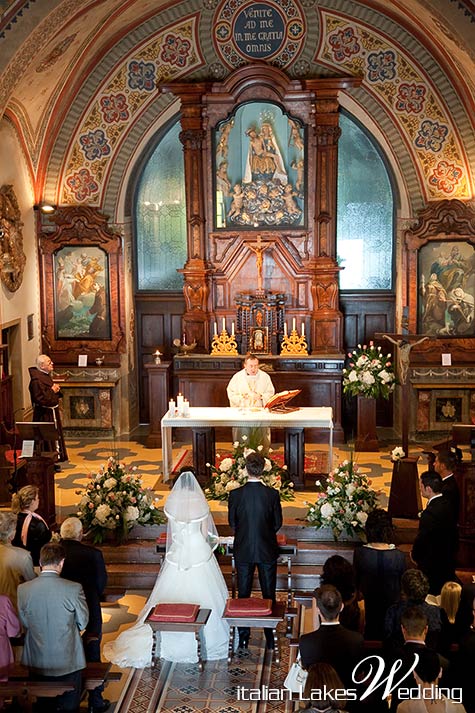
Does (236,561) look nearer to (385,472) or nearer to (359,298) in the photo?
(385,472)

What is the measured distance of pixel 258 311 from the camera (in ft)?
60.5

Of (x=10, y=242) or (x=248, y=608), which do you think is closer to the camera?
(x=248, y=608)

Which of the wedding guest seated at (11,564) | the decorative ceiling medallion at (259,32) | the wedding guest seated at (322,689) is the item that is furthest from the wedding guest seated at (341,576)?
the decorative ceiling medallion at (259,32)

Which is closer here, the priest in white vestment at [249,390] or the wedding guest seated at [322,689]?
the wedding guest seated at [322,689]

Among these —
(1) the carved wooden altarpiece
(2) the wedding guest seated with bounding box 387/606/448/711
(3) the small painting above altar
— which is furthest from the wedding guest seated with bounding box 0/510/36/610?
(3) the small painting above altar

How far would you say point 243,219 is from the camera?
61.1ft

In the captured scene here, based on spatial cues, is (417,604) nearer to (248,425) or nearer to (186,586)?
(186,586)

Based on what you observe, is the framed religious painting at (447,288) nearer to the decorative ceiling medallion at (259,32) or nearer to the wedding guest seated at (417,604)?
the decorative ceiling medallion at (259,32)

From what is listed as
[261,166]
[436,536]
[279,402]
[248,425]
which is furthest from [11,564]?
[261,166]

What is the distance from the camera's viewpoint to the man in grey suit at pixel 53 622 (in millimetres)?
8547

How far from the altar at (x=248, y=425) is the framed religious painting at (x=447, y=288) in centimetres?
374

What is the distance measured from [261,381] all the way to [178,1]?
641cm

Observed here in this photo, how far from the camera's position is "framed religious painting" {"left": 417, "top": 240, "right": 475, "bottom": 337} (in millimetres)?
18172

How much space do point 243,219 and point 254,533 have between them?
353 inches
